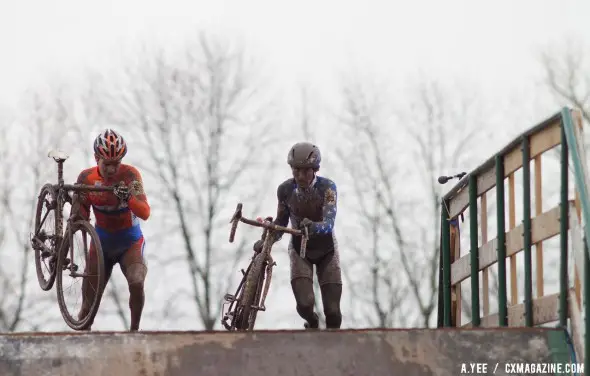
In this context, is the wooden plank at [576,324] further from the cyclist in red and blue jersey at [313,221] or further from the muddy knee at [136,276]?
the muddy knee at [136,276]

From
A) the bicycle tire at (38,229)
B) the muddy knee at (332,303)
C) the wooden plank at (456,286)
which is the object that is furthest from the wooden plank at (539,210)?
the bicycle tire at (38,229)

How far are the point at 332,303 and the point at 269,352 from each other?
142 inches

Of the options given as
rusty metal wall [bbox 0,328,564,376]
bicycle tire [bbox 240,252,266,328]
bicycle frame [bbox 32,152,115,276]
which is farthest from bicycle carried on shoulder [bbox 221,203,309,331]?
rusty metal wall [bbox 0,328,564,376]

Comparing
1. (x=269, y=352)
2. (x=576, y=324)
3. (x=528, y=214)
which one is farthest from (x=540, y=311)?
(x=269, y=352)

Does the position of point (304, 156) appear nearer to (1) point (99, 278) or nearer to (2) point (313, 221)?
(2) point (313, 221)

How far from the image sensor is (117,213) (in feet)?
42.2

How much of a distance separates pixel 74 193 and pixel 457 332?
15.2ft

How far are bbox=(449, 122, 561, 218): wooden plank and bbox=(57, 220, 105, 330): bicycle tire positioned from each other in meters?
3.45

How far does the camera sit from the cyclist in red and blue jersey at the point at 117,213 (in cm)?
1246

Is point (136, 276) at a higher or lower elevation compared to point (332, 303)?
higher

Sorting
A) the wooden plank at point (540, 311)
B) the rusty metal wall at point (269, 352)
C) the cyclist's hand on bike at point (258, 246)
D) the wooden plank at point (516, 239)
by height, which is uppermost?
the cyclist's hand on bike at point (258, 246)

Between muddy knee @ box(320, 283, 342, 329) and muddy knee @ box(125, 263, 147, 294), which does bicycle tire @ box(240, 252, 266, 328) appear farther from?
muddy knee @ box(125, 263, 147, 294)

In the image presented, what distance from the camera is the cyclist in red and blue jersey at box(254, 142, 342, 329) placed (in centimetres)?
1248

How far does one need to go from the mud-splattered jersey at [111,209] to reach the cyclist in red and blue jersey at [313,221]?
3.81ft
